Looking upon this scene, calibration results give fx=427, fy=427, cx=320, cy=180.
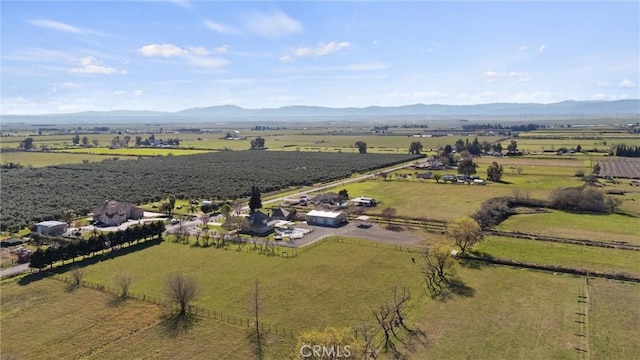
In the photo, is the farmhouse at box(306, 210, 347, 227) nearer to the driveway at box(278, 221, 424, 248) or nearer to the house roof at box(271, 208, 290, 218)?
the driveway at box(278, 221, 424, 248)

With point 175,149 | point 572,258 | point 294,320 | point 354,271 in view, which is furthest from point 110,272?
point 175,149

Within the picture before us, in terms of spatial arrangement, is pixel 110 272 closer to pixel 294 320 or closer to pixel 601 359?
pixel 294 320

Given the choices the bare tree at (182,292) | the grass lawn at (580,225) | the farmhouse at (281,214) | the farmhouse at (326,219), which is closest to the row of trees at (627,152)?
the grass lawn at (580,225)

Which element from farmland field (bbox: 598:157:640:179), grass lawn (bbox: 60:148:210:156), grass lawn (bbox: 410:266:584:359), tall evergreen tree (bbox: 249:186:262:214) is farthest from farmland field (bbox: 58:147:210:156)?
grass lawn (bbox: 410:266:584:359)

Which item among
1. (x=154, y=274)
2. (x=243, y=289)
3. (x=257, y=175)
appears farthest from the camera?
(x=257, y=175)

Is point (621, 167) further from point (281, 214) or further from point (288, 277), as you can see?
point (288, 277)

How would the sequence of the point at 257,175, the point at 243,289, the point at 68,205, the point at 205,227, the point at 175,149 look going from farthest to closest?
the point at 175,149
the point at 257,175
the point at 68,205
the point at 205,227
the point at 243,289

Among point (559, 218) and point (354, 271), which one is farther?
point (559, 218)
